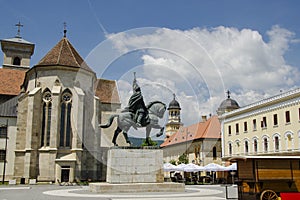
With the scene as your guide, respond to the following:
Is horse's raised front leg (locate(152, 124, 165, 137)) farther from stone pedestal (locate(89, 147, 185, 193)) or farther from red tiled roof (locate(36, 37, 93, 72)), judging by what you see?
red tiled roof (locate(36, 37, 93, 72))

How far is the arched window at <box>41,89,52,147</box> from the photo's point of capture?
4112 centimetres

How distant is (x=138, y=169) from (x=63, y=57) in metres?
27.8

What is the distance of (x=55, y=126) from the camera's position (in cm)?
4106

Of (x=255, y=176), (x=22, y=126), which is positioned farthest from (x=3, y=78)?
(x=255, y=176)

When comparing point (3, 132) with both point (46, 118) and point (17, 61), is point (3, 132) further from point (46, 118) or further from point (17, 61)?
point (17, 61)

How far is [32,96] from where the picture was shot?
41.6m

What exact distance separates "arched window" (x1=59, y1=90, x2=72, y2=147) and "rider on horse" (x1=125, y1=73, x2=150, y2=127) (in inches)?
870

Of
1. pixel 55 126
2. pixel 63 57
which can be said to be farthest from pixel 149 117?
pixel 63 57

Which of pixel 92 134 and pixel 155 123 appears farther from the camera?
pixel 92 134

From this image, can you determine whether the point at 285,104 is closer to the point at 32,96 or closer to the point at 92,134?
the point at 92,134

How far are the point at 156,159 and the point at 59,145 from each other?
2312 centimetres

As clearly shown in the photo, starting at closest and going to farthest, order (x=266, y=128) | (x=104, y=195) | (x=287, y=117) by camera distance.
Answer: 1. (x=104, y=195)
2. (x=287, y=117)
3. (x=266, y=128)

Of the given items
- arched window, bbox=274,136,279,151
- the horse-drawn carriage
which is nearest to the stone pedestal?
the horse-drawn carriage

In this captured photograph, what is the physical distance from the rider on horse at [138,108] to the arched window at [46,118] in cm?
2279
